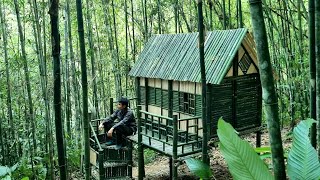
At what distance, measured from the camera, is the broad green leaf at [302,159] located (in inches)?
52.7

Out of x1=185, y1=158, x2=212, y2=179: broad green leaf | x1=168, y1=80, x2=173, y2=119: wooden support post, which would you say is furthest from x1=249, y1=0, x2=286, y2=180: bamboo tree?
x1=168, y1=80, x2=173, y2=119: wooden support post

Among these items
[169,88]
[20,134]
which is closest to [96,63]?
[20,134]

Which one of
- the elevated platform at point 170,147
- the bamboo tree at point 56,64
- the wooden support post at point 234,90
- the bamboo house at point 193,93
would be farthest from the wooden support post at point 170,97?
the bamboo tree at point 56,64

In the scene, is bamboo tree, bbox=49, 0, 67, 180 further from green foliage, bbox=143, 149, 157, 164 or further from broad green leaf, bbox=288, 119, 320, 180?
green foliage, bbox=143, 149, 157, 164

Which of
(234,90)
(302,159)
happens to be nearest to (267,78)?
(302,159)

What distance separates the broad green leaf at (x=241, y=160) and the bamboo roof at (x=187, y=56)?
477 cm

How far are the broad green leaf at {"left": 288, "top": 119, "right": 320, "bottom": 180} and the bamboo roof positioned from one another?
15.3 ft

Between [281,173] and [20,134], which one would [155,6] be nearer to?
[20,134]

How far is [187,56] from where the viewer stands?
714 cm

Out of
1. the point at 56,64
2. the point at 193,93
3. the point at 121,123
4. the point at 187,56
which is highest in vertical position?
the point at 187,56

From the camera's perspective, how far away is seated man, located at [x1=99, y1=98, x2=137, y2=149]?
714 cm

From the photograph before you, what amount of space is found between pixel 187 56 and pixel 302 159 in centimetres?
586

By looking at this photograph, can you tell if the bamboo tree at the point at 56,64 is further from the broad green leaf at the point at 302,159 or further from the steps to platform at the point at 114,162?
the steps to platform at the point at 114,162

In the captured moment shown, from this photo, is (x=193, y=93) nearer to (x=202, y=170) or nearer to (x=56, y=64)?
(x=56, y=64)
